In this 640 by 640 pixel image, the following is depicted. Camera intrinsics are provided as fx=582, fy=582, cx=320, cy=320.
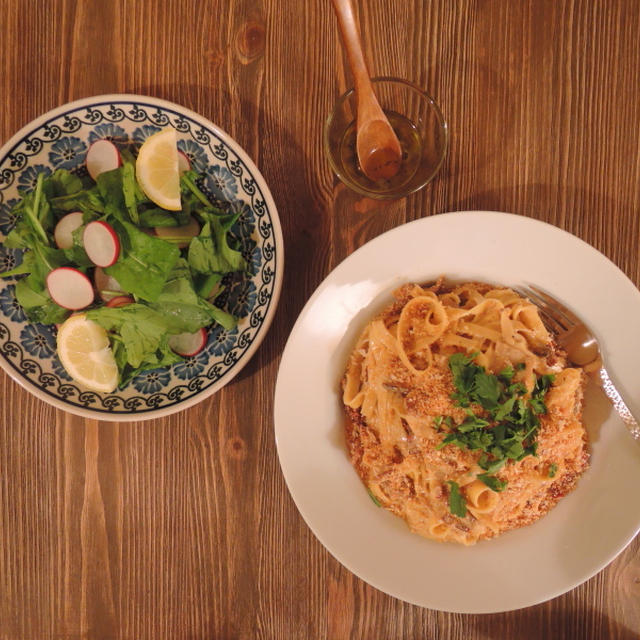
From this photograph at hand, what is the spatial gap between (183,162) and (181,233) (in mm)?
258

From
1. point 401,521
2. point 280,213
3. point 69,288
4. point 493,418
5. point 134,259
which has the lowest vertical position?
point 401,521

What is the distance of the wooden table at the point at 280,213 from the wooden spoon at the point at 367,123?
0.49 ft

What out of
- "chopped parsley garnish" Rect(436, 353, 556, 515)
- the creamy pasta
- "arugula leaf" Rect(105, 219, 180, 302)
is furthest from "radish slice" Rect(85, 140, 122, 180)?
"chopped parsley garnish" Rect(436, 353, 556, 515)

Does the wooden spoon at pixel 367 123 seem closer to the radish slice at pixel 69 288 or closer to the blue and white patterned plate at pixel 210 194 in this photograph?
the blue and white patterned plate at pixel 210 194

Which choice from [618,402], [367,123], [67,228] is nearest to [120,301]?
[67,228]

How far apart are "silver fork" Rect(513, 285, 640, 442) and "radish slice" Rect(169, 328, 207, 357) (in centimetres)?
113

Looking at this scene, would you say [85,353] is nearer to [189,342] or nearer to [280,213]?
[189,342]

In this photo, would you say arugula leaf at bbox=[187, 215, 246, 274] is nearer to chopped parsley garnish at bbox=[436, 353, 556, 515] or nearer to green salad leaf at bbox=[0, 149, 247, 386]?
green salad leaf at bbox=[0, 149, 247, 386]

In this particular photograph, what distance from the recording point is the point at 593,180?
86.9 inches

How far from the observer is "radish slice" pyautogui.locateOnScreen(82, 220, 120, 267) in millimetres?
1959

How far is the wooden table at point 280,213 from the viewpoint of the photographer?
2205 millimetres

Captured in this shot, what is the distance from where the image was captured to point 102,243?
1.97 m

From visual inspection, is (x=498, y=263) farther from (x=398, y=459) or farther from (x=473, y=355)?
(x=398, y=459)

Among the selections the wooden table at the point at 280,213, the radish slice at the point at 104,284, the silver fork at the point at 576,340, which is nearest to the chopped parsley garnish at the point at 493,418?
the silver fork at the point at 576,340
